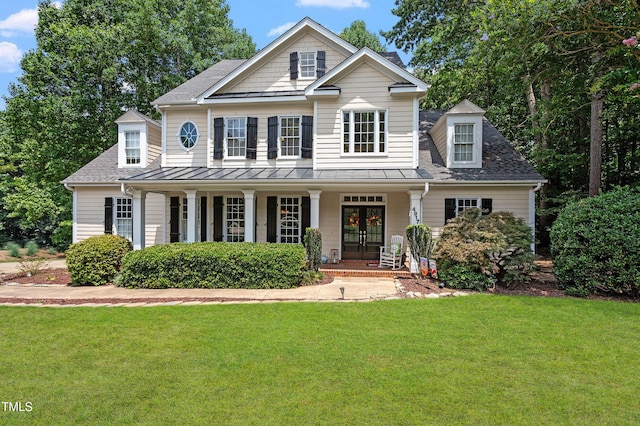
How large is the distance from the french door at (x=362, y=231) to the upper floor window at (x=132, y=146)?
9.24 metres

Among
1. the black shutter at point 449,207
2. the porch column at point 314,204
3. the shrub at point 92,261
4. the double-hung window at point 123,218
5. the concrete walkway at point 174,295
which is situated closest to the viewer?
the concrete walkway at point 174,295

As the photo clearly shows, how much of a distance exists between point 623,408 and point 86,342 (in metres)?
6.98

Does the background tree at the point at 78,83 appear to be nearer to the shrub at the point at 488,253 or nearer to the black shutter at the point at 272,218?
the black shutter at the point at 272,218

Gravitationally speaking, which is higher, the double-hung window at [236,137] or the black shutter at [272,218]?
the double-hung window at [236,137]

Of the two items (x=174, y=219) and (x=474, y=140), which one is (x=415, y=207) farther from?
(x=174, y=219)

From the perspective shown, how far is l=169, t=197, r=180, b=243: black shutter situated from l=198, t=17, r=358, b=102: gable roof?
4274 mm

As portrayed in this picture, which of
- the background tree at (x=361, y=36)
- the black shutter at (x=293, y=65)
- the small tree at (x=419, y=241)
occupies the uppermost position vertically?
the background tree at (x=361, y=36)

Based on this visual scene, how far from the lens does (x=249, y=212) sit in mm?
11766

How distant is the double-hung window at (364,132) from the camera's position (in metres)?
11.8

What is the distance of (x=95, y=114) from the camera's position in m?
19.0

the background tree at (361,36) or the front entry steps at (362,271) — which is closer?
the front entry steps at (362,271)

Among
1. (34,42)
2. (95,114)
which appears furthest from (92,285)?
(34,42)

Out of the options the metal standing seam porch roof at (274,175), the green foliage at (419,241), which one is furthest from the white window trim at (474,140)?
the green foliage at (419,241)

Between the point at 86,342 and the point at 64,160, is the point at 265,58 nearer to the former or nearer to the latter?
the point at 86,342
